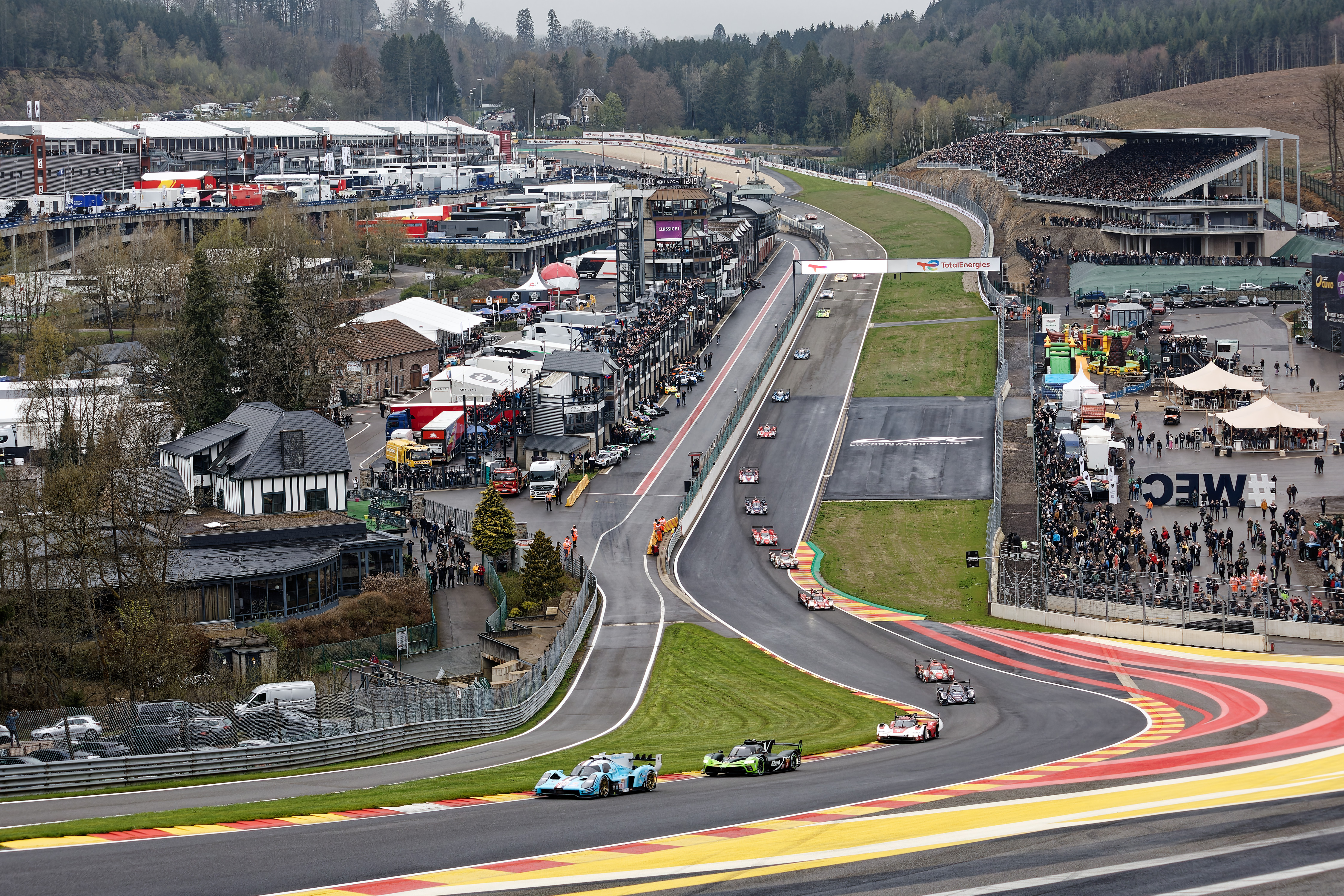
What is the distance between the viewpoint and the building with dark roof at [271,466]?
62.0m

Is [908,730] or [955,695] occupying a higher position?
[908,730]

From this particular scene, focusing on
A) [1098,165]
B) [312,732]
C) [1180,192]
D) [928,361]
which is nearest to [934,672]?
[312,732]

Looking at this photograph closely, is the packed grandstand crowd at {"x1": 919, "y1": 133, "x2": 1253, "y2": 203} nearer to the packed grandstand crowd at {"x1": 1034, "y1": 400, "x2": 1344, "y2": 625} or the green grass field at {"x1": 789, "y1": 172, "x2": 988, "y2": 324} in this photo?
the green grass field at {"x1": 789, "y1": 172, "x2": 988, "y2": 324}

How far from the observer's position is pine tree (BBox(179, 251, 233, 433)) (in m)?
80.5

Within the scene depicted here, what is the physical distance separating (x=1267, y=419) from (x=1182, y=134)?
65806 mm

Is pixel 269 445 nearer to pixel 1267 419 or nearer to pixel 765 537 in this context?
pixel 765 537

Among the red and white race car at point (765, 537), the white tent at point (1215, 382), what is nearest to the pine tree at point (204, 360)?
the red and white race car at point (765, 537)

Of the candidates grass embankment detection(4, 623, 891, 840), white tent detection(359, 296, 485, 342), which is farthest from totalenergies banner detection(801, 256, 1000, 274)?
grass embankment detection(4, 623, 891, 840)

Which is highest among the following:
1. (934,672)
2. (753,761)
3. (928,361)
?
(928,361)

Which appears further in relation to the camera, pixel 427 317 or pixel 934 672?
pixel 427 317

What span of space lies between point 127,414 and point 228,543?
48.7ft

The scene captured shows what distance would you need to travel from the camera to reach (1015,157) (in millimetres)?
165250

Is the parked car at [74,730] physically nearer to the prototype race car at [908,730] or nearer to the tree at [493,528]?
the prototype race car at [908,730]

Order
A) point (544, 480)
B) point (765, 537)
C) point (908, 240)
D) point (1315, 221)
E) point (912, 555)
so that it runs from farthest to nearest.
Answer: point (908, 240)
point (1315, 221)
point (544, 480)
point (765, 537)
point (912, 555)
